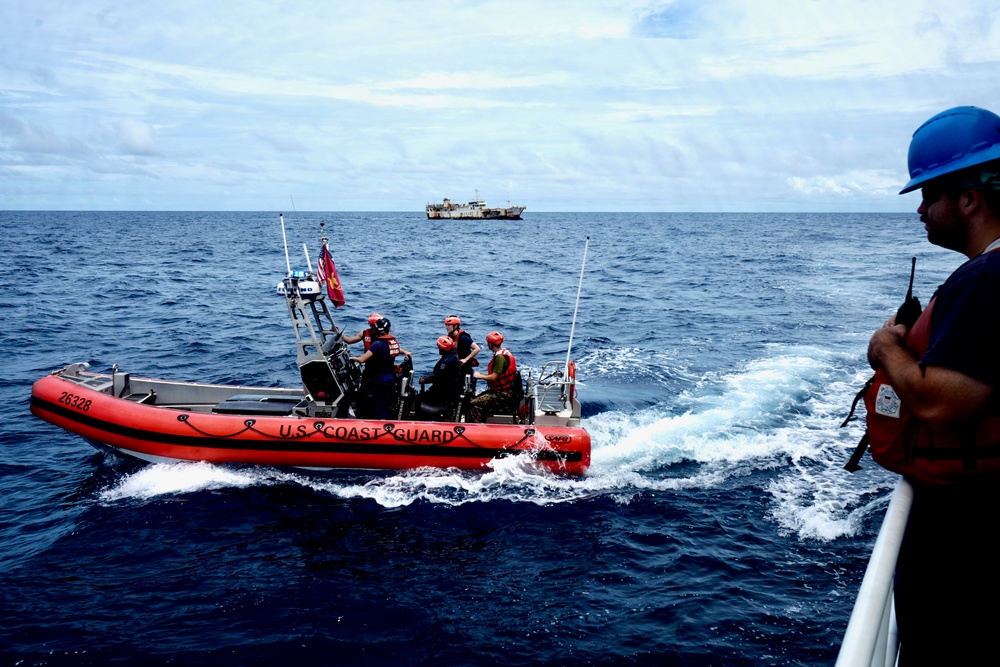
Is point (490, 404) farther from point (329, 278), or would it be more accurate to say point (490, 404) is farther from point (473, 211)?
point (473, 211)

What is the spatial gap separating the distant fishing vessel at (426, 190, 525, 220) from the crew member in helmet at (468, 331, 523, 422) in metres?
119

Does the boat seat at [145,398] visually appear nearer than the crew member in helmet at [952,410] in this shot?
No

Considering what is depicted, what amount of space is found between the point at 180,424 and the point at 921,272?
3791cm

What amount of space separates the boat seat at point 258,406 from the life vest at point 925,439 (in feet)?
34.4

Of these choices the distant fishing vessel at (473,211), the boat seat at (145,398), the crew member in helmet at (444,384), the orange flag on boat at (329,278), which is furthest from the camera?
the distant fishing vessel at (473,211)

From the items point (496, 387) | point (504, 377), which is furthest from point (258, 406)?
point (504, 377)

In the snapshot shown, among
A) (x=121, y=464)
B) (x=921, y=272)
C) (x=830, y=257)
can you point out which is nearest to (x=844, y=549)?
(x=121, y=464)

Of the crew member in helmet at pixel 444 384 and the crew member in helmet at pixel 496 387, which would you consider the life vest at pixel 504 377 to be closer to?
the crew member in helmet at pixel 496 387

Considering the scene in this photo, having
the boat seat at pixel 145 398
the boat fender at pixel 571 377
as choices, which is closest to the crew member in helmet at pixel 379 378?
the boat fender at pixel 571 377

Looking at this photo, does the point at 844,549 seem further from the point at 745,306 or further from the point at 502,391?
the point at 745,306

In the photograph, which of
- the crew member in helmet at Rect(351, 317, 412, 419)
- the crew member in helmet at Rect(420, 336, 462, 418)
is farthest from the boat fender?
the crew member in helmet at Rect(351, 317, 412, 419)

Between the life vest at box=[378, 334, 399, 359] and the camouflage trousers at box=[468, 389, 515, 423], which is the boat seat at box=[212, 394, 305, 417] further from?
the camouflage trousers at box=[468, 389, 515, 423]

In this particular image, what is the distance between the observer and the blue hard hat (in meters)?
1.96

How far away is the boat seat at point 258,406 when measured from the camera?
1156cm
